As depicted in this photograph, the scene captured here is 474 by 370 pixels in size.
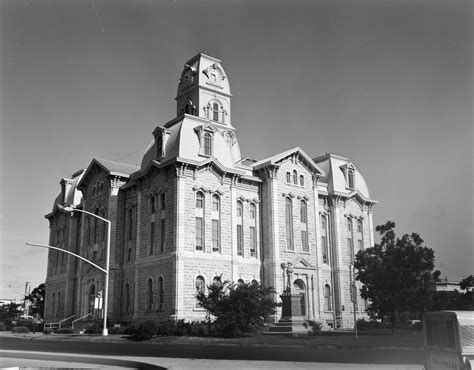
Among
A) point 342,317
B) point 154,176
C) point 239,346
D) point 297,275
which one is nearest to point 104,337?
point 239,346

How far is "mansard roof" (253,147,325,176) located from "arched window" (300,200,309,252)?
3.82 m

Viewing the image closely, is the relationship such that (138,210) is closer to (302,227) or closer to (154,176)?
(154,176)

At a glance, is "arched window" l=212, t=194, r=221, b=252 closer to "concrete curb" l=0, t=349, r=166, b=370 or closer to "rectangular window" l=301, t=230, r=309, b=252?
"rectangular window" l=301, t=230, r=309, b=252

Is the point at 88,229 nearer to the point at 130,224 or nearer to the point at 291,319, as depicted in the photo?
the point at 130,224

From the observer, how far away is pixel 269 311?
121 ft

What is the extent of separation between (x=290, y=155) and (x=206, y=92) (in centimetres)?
1304

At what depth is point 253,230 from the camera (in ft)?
168

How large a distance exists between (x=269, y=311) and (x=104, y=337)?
11.7m

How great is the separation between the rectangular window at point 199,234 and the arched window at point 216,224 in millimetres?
1370

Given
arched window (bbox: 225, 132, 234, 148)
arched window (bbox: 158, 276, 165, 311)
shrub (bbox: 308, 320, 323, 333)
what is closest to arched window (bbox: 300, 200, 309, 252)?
shrub (bbox: 308, 320, 323, 333)

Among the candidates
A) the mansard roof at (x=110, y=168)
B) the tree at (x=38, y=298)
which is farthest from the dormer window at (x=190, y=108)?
the tree at (x=38, y=298)

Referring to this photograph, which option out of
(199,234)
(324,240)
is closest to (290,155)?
(324,240)

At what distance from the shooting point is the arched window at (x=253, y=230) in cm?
5061

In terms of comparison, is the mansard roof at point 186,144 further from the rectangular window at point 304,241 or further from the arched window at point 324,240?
the arched window at point 324,240
